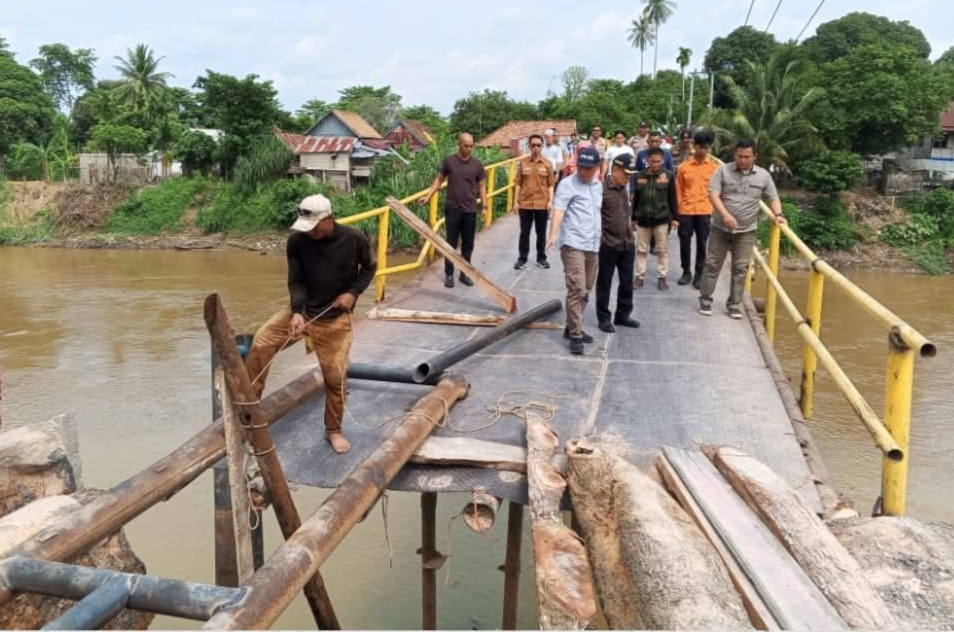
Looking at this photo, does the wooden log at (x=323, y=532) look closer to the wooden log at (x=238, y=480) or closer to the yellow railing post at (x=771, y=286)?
the wooden log at (x=238, y=480)

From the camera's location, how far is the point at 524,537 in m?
8.76

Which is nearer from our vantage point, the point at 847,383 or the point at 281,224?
the point at 847,383

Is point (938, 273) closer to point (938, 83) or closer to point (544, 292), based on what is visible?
point (938, 83)

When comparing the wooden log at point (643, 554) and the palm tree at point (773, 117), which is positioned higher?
the palm tree at point (773, 117)

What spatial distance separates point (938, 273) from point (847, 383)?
87.9ft

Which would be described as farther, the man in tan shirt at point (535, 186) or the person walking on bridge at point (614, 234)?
the man in tan shirt at point (535, 186)

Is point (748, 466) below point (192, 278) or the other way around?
the other way around

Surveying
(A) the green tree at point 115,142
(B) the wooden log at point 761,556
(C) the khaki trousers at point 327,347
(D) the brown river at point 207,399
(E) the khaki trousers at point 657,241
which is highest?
(A) the green tree at point 115,142

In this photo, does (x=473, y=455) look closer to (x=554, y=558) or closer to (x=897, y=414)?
(x=554, y=558)

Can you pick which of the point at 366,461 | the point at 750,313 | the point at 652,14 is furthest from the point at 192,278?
the point at 652,14

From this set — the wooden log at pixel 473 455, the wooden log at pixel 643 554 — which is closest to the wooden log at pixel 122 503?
the wooden log at pixel 473 455

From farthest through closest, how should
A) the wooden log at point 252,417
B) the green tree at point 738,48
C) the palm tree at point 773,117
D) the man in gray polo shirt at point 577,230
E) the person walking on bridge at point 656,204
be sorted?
the green tree at point 738,48
the palm tree at point 773,117
the person walking on bridge at point 656,204
the man in gray polo shirt at point 577,230
the wooden log at point 252,417

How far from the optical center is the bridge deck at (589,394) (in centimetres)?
420

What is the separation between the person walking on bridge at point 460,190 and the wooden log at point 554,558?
447cm
